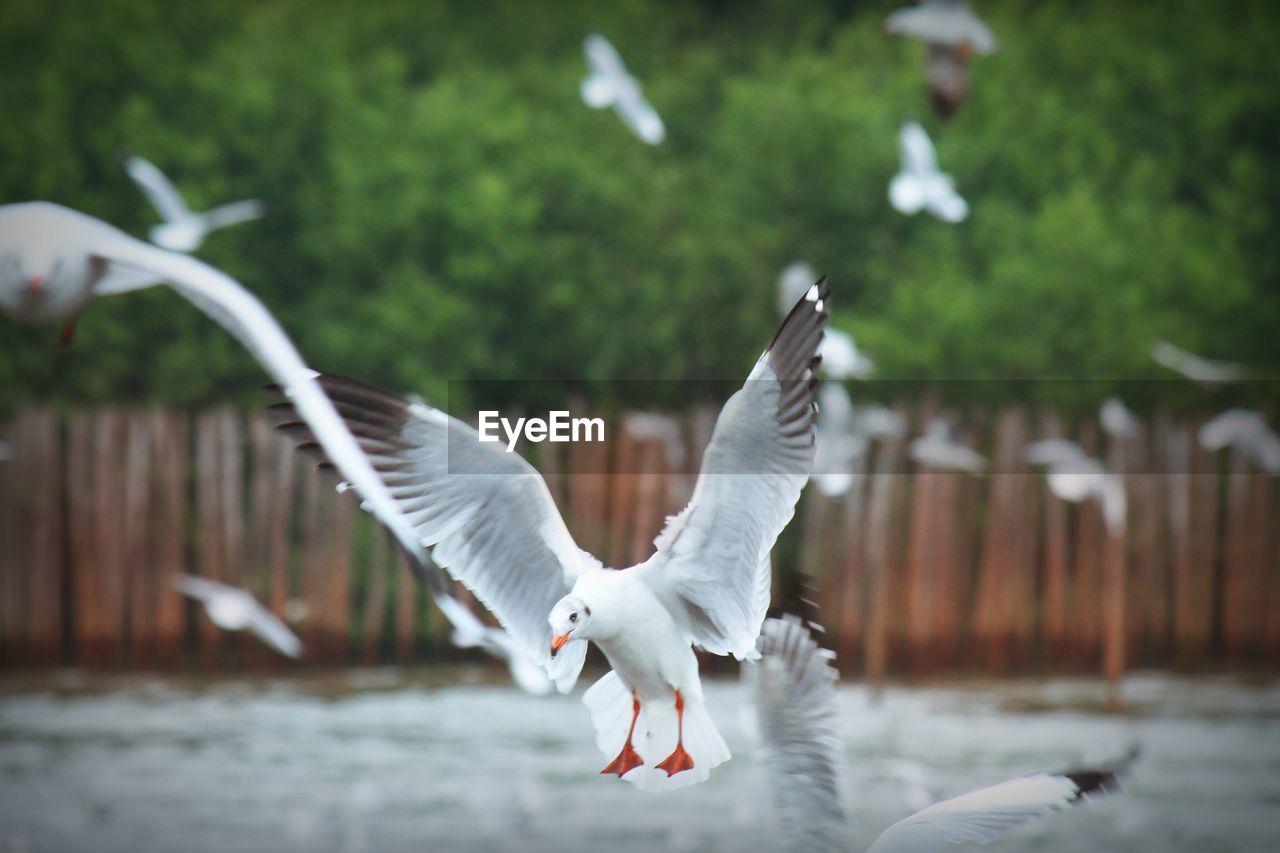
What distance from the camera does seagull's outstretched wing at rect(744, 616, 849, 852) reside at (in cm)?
423

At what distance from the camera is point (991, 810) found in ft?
13.9

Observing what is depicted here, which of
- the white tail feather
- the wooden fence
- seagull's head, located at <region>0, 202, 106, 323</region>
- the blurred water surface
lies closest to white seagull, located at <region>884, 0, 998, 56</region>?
the blurred water surface

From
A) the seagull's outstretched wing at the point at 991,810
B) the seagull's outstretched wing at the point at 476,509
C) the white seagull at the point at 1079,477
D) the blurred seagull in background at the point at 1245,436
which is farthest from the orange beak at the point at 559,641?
the blurred seagull in background at the point at 1245,436

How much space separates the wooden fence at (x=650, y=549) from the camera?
11.9 meters

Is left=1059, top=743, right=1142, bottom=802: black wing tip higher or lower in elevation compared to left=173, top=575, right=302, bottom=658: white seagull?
higher

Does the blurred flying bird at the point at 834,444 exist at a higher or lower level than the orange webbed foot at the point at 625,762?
higher

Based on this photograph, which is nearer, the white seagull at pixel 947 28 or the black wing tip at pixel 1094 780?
the black wing tip at pixel 1094 780

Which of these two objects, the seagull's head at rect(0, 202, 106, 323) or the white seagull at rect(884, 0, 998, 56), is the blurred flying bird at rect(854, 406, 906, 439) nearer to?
the white seagull at rect(884, 0, 998, 56)

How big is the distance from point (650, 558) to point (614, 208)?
9.90 metres

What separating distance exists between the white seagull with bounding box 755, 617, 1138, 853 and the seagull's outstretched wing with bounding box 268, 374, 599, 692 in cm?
61

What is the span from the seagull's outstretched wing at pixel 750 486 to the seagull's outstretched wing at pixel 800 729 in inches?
19.6

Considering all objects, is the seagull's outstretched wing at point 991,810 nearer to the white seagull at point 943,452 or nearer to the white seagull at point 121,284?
the white seagull at point 121,284

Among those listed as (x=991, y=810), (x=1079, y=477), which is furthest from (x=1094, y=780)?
(x=1079, y=477)

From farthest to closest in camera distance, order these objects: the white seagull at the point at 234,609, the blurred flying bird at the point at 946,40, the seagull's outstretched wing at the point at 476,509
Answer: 1. the white seagull at the point at 234,609
2. the blurred flying bird at the point at 946,40
3. the seagull's outstretched wing at the point at 476,509
